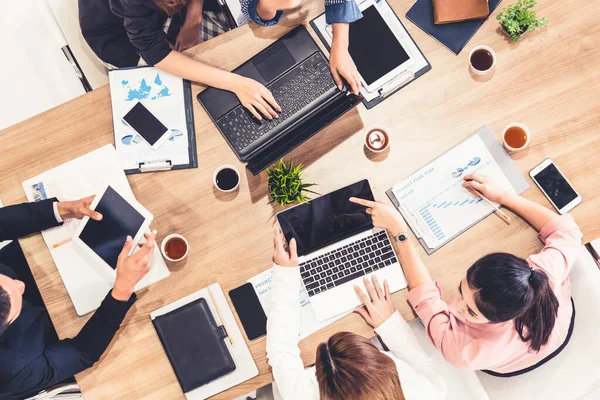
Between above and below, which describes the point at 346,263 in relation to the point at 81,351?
below

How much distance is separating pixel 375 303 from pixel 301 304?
22 centimetres

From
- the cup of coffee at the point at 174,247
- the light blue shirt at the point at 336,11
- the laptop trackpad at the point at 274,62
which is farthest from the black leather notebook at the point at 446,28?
the cup of coffee at the point at 174,247

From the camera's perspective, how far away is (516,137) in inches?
61.5

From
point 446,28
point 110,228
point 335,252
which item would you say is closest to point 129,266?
point 110,228

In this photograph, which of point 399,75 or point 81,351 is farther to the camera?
point 399,75

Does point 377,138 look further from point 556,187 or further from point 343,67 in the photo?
point 556,187

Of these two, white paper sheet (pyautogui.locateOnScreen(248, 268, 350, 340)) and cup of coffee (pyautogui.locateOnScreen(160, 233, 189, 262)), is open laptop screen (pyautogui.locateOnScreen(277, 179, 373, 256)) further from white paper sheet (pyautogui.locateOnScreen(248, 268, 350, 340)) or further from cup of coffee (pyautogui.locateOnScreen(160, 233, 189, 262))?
cup of coffee (pyautogui.locateOnScreen(160, 233, 189, 262))

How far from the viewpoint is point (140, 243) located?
59.6 inches

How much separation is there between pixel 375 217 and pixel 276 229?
0.30 metres

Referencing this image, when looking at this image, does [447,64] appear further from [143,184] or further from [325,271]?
[143,184]

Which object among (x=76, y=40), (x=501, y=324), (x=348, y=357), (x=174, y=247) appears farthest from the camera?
(x=76, y=40)

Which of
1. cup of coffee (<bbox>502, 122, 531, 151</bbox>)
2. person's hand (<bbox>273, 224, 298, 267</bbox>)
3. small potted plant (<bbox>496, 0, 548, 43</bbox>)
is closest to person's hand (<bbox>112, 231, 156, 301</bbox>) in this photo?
person's hand (<bbox>273, 224, 298, 267</bbox>)

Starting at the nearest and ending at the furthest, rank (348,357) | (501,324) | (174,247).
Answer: (348,357)
(501,324)
(174,247)

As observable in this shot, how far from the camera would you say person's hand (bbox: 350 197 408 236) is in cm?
152
